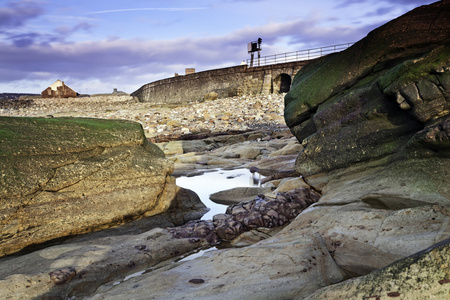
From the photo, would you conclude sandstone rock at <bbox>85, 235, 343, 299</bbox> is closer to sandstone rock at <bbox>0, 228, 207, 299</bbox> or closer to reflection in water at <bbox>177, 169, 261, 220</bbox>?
sandstone rock at <bbox>0, 228, 207, 299</bbox>

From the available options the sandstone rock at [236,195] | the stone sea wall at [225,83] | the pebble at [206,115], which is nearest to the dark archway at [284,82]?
the stone sea wall at [225,83]

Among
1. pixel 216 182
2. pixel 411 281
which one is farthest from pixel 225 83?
pixel 411 281

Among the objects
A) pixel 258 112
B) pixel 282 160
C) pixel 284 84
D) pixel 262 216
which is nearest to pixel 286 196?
pixel 262 216

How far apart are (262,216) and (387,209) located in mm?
1768

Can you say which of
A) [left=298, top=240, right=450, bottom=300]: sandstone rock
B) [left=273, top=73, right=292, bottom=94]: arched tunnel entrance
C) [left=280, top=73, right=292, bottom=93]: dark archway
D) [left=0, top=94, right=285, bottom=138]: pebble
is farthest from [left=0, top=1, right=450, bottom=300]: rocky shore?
[left=280, top=73, right=292, bottom=93]: dark archway

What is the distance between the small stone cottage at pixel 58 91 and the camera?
131 feet

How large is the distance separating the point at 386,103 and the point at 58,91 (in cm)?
4174

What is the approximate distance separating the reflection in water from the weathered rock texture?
1.61m

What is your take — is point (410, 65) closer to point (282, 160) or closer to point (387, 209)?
point (387, 209)

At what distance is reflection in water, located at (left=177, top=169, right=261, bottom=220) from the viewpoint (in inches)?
299

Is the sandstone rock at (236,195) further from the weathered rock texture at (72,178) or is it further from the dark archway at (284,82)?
the dark archway at (284,82)

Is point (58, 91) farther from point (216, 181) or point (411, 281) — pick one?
point (411, 281)

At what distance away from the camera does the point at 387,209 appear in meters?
3.79

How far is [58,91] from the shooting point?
40.7m
